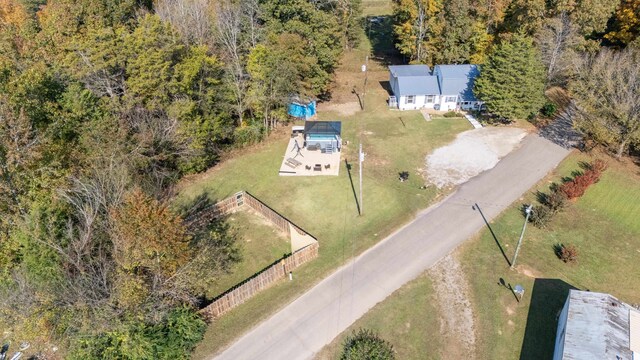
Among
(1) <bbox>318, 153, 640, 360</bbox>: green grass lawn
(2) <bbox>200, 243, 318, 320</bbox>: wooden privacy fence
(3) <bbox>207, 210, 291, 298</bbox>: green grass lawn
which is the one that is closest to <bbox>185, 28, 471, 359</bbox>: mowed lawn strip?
(2) <bbox>200, 243, 318, 320</bbox>: wooden privacy fence

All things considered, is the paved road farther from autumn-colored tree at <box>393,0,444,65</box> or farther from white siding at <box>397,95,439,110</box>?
autumn-colored tree at <box>393,0,444,65</box>

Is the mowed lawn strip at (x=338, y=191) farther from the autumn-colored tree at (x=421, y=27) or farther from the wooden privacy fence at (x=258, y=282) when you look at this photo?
the autumn-colored tree at (x=421, y=27)

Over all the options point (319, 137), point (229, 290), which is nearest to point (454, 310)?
point (229, 290)

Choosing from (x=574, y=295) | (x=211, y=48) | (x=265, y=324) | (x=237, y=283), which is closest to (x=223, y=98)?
(x=211, y=48)

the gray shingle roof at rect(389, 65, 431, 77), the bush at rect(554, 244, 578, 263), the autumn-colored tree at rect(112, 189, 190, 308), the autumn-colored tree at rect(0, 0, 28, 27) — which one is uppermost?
the autumn-colored tree at rect(0, 0, 28, 27)

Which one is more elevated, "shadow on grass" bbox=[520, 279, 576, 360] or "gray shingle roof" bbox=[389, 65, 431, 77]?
"gray shingle roof" bbox=[389, 65, 431, 77]

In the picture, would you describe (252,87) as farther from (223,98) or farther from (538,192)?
(538,192)

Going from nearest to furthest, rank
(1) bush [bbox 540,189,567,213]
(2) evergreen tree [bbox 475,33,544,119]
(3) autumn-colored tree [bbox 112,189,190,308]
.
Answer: (3) autumn-colored tree [bbox 112,189,190,308], (1) bush [bbox 540,189,567,213], (2) evergreen tree [bbox 475,33,544,119]
